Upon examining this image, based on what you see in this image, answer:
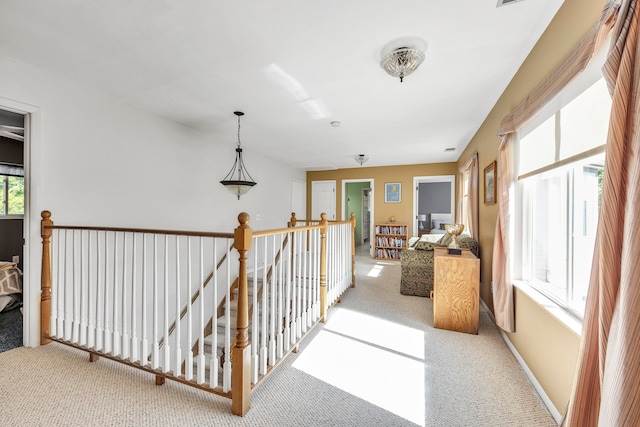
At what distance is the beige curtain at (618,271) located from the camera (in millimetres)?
798

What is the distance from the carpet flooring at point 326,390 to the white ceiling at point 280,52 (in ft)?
7.64

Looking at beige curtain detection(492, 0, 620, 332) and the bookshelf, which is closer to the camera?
beige curtain detection(492, 0, 620, 332)

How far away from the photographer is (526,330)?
6.44ft

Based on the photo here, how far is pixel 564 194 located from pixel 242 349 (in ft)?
7.07

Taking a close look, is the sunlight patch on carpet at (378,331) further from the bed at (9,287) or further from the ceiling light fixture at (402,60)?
the bed at (9,287)

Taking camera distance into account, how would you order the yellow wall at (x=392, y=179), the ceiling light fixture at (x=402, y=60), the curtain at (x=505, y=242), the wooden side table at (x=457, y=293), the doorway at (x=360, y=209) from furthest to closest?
the doorway at (x=360, y=209)
the yellow wall at (x=392, y=179)
the wooden side table at (x=457, y=293)
the curtain at (x=505, y=242)
the ceiling light fixture at (x=402, y=60)

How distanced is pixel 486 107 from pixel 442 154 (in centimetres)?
255

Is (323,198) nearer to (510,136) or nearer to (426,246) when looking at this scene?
(426,246)

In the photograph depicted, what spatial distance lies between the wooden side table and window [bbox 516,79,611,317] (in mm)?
478

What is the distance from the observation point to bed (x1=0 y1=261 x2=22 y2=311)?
121 inches

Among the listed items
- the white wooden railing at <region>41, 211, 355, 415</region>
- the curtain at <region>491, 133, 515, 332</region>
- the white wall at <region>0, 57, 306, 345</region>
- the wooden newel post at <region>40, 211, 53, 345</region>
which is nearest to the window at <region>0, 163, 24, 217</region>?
the white wooden railing at <region>41, 211, 355, 415</region>

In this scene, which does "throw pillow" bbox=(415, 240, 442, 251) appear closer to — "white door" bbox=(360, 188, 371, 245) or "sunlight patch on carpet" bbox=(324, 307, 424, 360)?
"sunlight patch on carpet" bbox=(324, 307, 424, 360)

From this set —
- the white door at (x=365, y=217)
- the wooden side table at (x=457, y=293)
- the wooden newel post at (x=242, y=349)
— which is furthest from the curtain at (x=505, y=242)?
the white door at (x=365, y=217)

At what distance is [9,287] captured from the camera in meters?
3.13
